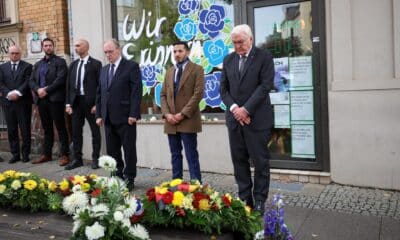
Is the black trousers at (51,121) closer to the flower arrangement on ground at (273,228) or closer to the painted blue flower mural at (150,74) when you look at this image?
the painted blue flower mural at (150,74)

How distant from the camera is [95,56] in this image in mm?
8188

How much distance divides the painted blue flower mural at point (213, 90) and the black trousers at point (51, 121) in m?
2.56

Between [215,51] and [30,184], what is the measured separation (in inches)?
184

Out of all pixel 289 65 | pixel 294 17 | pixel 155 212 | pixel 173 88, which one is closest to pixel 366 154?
pixel 289 65

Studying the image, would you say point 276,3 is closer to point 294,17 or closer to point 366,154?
point 294,17

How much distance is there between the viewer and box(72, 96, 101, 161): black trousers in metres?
7.62

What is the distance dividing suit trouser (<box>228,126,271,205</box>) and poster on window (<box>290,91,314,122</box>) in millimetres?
1831

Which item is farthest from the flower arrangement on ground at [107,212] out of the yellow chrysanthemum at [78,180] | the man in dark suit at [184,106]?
the man in dark suit at [184,106]

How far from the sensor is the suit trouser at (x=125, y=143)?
6012mm

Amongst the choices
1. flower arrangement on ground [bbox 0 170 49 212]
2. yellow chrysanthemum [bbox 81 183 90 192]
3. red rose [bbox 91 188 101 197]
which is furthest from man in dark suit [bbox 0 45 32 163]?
red rose [bbox 91 188 101 197]

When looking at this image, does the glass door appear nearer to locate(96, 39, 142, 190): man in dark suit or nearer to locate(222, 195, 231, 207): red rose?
locate(96, 39, 142, 190): man in dark suit

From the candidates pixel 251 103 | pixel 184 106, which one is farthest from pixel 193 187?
pixel 184 106

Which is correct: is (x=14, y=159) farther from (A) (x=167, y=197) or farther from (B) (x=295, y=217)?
(A) (x=167, y=197)

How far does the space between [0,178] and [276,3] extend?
4.62m
